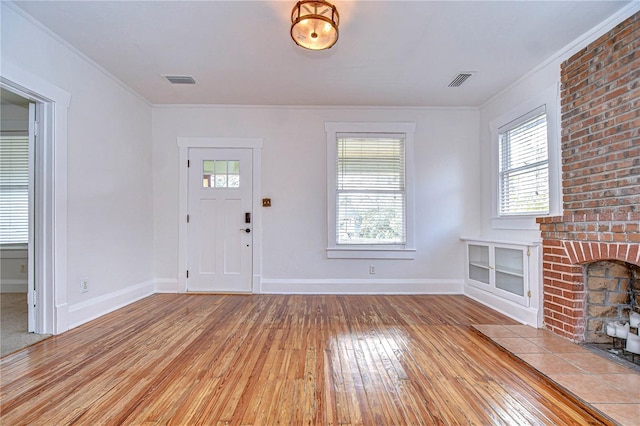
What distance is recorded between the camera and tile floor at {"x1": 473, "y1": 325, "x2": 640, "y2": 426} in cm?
163

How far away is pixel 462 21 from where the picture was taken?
2484 millimetres

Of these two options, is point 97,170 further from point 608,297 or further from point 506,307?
point 608,297

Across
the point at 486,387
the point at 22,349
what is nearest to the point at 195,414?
the point at 486,387

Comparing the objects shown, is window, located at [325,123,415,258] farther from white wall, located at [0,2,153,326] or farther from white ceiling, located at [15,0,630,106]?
white wall, located at [0,2,153,326]

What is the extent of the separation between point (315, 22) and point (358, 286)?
3.28m

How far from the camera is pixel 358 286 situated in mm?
4266

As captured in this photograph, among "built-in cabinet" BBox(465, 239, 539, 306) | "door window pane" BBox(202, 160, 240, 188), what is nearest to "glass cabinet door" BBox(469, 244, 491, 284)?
"built-in cabinet" BBox(465, 239, 539, 306)

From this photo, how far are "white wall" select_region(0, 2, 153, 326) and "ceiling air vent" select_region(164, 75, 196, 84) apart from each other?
26.4 inches

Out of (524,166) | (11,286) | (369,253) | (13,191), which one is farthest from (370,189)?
(11,286)

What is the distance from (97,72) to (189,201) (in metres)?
1.83

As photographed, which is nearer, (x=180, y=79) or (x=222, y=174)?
(x=180, y=79)

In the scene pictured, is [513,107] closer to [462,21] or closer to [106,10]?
[462,21]

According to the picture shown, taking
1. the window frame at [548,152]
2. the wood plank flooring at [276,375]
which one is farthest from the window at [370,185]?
the wood plank flooring at [276,375]

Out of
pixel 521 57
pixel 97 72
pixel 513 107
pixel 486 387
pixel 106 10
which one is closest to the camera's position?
pixel 486 387
